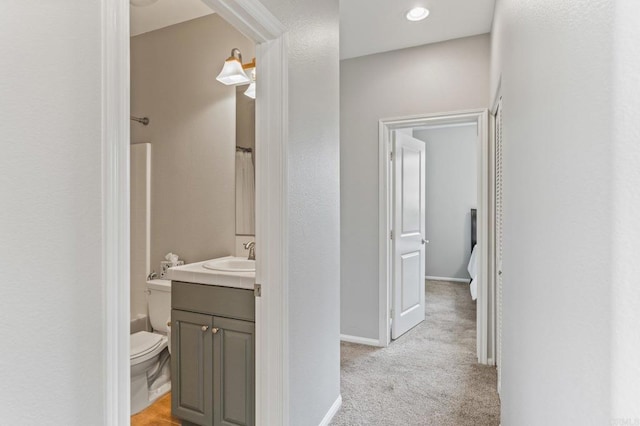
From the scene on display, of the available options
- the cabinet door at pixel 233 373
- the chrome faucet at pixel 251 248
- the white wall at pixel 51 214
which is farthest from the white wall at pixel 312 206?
the white wall at pixel 51 214

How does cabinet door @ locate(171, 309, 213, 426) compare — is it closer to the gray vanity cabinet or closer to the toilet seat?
the gray vanity cabinet

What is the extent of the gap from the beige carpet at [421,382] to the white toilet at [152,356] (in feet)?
→ 4.00

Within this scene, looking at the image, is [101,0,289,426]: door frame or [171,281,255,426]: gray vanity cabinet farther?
[171,281,255,426]: gray vanity cabinet

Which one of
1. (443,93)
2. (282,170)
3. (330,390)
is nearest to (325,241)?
(282,170)

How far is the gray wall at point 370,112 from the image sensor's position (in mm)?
3035

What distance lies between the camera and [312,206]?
6.24 feet

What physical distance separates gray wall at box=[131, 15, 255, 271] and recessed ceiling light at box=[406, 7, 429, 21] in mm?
1205

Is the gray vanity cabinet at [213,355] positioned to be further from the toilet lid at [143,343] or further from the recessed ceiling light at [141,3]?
the recessed ceiling light at [141,3]

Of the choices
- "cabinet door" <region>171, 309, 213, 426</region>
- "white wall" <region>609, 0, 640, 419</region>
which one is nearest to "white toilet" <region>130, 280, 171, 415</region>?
"cabinet door" <region>171, 309, 213, 426</region>

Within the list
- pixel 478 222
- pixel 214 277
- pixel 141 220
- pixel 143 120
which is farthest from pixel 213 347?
pixel 478 222

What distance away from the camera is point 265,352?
5.27ft

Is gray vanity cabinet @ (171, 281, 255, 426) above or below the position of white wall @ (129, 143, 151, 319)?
below

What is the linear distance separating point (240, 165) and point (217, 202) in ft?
1.12

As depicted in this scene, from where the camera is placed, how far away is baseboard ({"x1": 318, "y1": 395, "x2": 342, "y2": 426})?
206 cm
